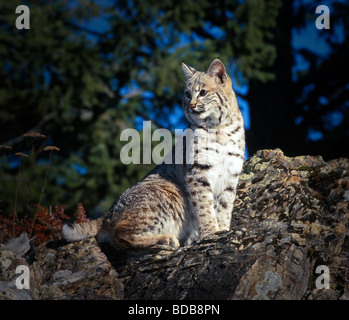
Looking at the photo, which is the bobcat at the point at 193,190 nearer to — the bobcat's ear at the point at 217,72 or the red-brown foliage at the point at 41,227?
the bobcat's ear at the point at 217,72

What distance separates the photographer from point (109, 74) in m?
12.2

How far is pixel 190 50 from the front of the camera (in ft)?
39.8

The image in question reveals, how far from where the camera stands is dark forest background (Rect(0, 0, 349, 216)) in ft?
38.3

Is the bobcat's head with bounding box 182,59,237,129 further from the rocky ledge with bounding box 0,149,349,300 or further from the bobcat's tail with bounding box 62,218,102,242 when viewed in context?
the bobcat's tail with bounding box 62,218,102,242

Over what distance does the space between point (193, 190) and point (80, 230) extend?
1283mm

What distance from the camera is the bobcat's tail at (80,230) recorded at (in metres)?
4.90

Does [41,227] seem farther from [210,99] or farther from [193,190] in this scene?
[210,99]

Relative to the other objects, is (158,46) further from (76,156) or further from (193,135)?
(193,135)

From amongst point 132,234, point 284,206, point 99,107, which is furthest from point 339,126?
point 132,234

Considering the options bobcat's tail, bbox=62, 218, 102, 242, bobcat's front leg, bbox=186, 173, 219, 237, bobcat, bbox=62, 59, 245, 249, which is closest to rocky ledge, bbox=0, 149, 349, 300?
bobcat's tail, bbox=62, 218, 102, 242

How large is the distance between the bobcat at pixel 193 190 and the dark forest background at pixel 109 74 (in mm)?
5937

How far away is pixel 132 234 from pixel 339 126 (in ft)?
31.7

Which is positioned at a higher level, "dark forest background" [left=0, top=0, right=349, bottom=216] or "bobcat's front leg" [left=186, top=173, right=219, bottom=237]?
"dark forest background" [left=0, top=0, right=349, bottom=216]

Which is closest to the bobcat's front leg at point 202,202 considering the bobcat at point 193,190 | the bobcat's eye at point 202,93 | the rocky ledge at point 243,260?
the bobcat at point 193,190
